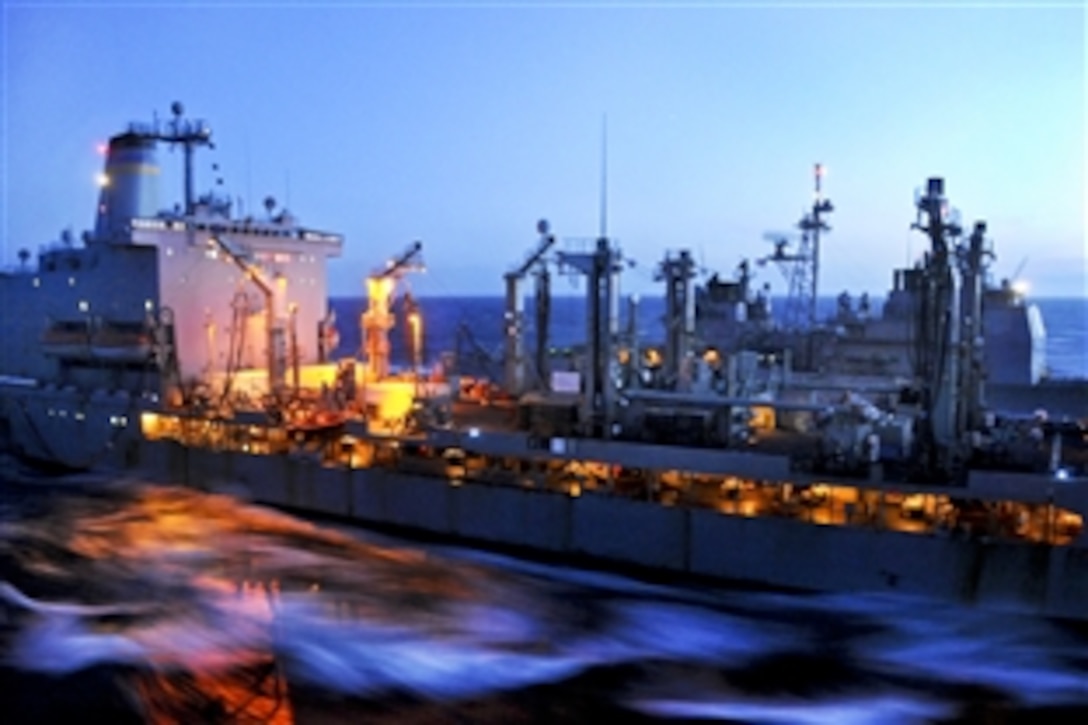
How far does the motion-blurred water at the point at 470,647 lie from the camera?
13.2m

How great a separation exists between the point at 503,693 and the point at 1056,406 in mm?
23407

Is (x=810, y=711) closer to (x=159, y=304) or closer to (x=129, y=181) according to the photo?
(x=159, y=304)

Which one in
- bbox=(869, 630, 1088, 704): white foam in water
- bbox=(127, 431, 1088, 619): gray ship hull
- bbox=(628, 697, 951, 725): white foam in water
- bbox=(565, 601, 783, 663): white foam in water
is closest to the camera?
Answer: bbox=(628, 697, 951, 725): white foam in water

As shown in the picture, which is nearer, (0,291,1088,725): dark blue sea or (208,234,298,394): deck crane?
(0,291,1088,725): dark blue sea

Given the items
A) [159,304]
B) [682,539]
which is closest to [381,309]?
[159,304]

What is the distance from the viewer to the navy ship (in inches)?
640

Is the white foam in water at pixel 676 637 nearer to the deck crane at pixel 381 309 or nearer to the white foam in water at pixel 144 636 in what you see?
the white foam in water at pixel 144 636

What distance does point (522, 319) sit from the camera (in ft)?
84.9

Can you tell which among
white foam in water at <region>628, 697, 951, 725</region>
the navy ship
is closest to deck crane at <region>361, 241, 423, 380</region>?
the navy ship

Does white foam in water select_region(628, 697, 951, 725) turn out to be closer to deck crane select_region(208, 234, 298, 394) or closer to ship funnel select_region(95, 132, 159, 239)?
deck crane select_region(208, 234, 298, 394)

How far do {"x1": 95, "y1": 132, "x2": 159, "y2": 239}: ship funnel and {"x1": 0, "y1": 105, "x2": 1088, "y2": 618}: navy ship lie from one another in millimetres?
71

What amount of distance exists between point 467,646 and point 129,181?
20.9 meters

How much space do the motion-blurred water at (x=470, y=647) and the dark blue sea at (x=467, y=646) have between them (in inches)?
1.6

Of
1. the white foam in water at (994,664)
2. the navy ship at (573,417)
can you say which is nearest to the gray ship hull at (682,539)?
the navy ship at (573,417)
